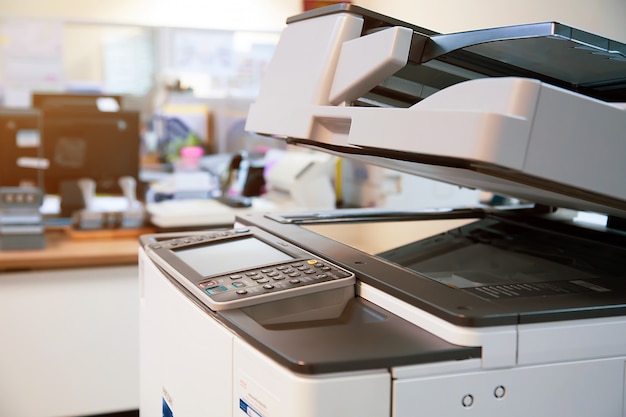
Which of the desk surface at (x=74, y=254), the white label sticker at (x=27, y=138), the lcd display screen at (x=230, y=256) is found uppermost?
the white label sticker at (x=27, y=138)

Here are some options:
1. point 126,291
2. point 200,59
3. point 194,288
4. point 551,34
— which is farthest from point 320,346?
point 200,59

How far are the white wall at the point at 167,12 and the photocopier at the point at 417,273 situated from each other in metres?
2.57

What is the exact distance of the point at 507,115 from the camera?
62cm

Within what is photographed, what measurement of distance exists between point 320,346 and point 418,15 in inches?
79.3

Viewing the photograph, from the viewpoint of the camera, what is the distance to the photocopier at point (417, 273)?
67 centimetres

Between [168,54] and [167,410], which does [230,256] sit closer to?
[167,410]

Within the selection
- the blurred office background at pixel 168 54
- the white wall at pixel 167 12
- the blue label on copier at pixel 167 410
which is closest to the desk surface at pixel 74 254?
the blurred office background at pixel 168 54

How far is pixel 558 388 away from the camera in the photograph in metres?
0.76

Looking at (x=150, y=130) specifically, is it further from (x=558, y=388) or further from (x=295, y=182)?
(x=558, y=388)

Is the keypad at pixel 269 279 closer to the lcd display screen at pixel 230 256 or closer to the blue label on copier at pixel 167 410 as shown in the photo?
the lcd display screen at pixel 230 256

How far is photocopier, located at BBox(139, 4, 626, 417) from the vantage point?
0.67 meters

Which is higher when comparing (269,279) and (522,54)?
(522,54)

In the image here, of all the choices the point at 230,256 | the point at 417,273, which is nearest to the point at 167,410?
the point at 230,256

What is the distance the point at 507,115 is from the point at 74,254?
83.6 inches
